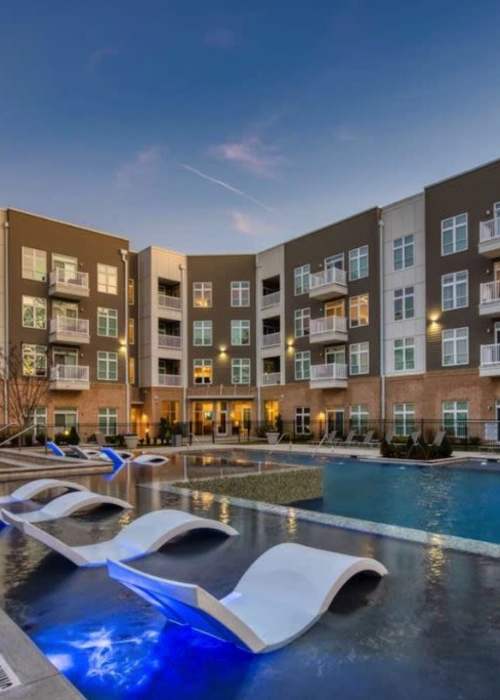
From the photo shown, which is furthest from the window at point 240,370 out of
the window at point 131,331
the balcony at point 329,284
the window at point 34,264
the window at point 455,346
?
the window at point 455,346

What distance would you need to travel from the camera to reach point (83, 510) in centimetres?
798

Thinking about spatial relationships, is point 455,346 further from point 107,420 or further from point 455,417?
point 107,420

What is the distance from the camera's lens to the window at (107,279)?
31406 mm

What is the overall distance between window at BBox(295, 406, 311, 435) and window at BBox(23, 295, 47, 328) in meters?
14.8

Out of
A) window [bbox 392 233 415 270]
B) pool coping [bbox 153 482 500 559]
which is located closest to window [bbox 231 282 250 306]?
window [bbox 392 233 415 270]

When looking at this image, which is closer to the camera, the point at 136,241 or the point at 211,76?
the point at 211,76

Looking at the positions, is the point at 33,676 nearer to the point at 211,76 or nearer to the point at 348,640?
the point at 348,640

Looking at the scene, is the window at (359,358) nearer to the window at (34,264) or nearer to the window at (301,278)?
the window at (301,278)

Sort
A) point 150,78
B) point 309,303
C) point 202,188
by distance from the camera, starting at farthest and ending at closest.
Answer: point 309,303
point 202,188
point 150,78

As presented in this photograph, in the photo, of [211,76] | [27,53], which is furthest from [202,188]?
[27,53]

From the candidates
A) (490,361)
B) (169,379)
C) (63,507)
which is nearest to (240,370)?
(169,379)

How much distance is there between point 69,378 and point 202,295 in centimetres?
1024

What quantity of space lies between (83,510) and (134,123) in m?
17.5

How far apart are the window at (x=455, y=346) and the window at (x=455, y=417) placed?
177 cm
